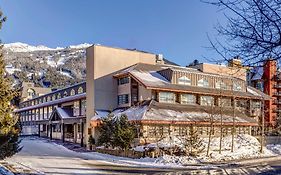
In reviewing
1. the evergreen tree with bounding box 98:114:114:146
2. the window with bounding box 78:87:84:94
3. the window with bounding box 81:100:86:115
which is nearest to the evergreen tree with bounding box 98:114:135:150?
the evergreen tree with bounding box 98:114:114:146

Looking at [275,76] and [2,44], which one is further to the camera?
[2,44]

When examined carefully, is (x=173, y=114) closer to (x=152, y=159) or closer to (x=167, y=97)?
(x=167, y=97)

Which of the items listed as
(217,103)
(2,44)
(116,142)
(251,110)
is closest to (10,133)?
(2,44)

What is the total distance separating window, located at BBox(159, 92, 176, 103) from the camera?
1447 inches

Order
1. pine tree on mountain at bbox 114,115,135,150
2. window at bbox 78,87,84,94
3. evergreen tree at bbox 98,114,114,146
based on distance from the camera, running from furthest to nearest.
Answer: window at bbox 78,87,84,94, evergreen tree at bbox 98,114,114,146, pine tree on mountain at bbox 114,115,135,150

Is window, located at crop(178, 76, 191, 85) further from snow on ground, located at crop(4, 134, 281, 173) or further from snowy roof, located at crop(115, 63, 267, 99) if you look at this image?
snow on ground, located at crop(4, 134, 281, 173)

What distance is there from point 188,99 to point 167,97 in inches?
129

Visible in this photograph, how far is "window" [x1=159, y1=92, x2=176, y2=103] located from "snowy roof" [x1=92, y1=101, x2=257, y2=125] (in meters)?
0.65

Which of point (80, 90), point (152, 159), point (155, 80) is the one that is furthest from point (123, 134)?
point (80, 90)

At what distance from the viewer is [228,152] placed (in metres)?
30.6

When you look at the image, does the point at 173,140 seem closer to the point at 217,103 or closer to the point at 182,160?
the point at 182,160

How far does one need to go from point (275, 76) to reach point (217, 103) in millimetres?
36997

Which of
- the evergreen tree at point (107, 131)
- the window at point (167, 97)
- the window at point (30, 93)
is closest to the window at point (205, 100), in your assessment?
the window at point (167, 97)

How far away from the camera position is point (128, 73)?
36938 millimetres
